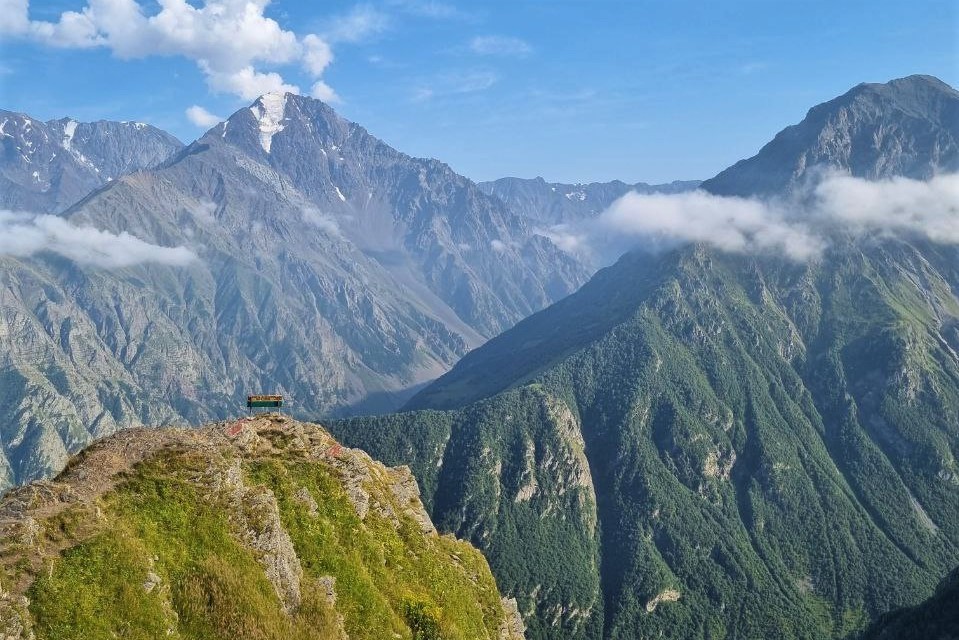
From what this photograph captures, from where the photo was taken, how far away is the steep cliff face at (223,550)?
8338 centimetres

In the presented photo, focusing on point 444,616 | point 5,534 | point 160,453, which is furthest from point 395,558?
point 5,534

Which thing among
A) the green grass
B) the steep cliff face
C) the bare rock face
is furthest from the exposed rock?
the bare rock face

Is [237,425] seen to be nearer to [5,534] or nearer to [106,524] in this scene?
[106,524]

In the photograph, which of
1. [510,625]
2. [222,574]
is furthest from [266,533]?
[510,625]

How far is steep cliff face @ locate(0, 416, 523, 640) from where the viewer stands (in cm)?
8338

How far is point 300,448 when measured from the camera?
458ft

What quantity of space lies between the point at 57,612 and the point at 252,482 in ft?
137

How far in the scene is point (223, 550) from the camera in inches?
3957

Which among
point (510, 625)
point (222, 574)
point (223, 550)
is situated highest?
point (223, 550)

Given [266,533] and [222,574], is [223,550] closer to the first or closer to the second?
[222,574]

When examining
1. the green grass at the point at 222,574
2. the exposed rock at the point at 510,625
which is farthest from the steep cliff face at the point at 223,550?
the exposed rock at the point at 510,625

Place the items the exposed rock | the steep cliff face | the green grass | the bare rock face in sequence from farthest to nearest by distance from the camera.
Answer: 1. the exposed rock
2. the bare rock face
3. the green grass
4. the steep cliff face

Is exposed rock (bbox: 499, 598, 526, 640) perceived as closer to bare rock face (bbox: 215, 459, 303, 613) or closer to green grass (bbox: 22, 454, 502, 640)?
green grass (bbox: 22, 454, 502, 640)

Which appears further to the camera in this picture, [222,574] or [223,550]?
[223,550]
